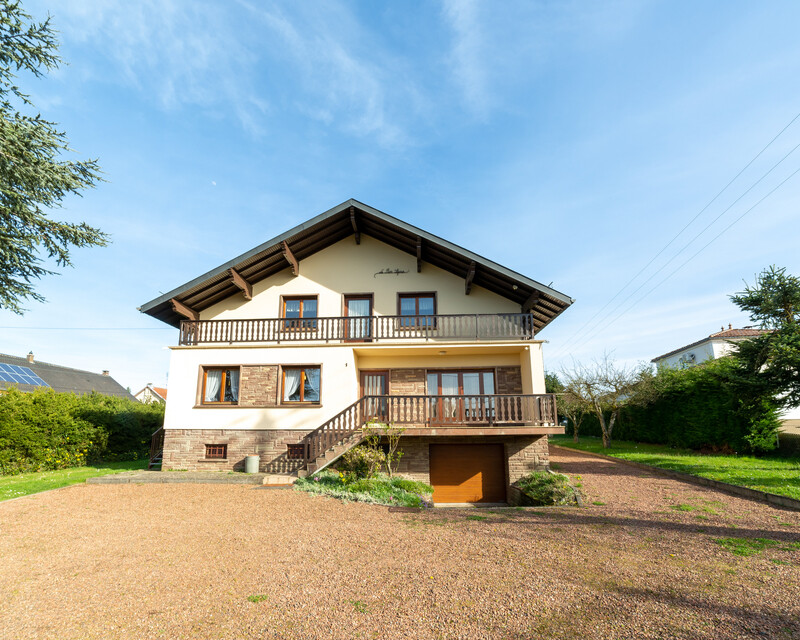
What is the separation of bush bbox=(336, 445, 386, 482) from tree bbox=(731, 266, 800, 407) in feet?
39.3

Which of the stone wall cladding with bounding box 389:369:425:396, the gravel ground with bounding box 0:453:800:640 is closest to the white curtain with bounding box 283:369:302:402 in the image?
the stone wall cladding with bounding box 389:369:425:396

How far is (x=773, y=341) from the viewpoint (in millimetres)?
12930

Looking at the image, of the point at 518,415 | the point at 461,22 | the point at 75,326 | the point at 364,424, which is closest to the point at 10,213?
the point at 364,424

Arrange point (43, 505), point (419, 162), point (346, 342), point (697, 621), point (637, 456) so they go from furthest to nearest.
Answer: point (637, 456)
point (419, 162)
point (346, 342)
point (43, 505)
point (697, 621)

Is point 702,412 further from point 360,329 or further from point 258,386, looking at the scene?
point 258,386

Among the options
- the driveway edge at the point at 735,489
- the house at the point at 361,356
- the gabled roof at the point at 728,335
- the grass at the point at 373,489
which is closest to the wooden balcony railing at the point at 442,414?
the house at the point at 361,356

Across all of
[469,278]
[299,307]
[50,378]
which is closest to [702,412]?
[469,278]

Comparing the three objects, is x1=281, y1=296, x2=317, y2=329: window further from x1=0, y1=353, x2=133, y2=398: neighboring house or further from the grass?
x1=0, y1=353, x2=133, y2=398: neighboring house

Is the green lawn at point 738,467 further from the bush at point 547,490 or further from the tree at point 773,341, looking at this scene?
the bush at point 547,490

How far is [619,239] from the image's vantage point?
54.3 feet

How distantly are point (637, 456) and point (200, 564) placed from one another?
1828cm

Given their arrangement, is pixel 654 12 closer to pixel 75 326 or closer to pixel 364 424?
pixel 364 424

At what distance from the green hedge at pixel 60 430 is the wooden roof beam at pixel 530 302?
16660mm

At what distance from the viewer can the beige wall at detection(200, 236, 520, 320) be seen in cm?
1527
